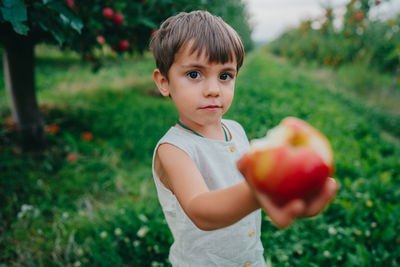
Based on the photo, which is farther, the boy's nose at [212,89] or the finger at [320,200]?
the boy's nose at [212,89]

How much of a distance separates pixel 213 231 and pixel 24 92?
2789 mm

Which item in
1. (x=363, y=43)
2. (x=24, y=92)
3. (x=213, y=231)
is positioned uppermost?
(x=213, y=231)

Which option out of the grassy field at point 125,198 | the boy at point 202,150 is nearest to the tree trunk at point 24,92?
the grassy field at point 125,198

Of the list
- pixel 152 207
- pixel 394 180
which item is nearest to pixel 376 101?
pixel 394 180

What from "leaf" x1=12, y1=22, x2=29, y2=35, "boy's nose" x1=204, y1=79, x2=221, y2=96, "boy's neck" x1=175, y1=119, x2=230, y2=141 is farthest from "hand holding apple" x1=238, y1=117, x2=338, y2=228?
"leaf" x1=12, y1=22, x2=29, y2=35

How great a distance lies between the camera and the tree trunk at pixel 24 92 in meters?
2.74

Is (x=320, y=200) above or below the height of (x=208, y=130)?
above

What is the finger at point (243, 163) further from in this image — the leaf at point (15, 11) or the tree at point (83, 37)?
the tree at point (83, 37)

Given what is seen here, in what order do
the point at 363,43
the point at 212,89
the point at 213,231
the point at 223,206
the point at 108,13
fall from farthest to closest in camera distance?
1. the point at 363,43
2. the point at 108,13
3. the point at 213,231
4. the point at 212,89
5. the point at 223,206

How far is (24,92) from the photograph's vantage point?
2.87 m

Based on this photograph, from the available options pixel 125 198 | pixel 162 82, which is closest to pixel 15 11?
pixel 162 82

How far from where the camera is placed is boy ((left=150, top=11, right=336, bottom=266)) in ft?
2.17

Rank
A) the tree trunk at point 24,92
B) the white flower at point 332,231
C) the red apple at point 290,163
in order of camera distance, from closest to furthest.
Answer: the red apple at point 290,163, the white flower at point 332,231, the tree trunk at point 24,92

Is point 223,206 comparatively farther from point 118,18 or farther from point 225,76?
point 118,18
